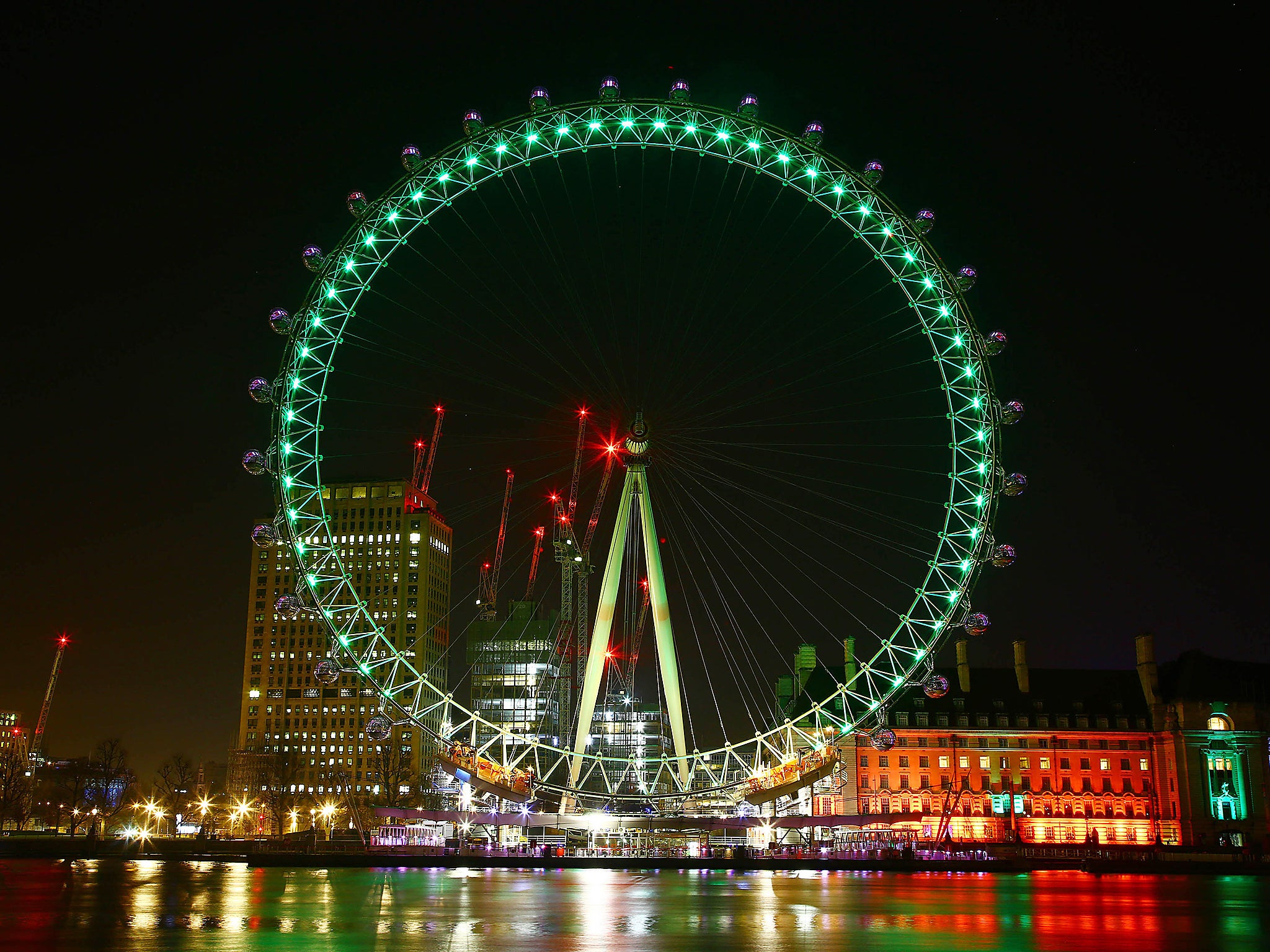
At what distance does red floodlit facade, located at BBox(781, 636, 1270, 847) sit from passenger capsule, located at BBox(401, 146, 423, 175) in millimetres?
77473

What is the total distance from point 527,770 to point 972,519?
25820mm

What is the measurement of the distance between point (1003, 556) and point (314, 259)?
35.4 metres

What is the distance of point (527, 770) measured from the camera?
2562 inches

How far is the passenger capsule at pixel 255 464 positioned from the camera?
56.8 m

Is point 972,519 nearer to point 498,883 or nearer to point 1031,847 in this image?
point 498,883

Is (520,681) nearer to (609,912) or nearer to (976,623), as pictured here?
(976,623)

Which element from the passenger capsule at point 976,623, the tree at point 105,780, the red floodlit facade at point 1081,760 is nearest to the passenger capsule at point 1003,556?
the passenger capsule at point 976,623

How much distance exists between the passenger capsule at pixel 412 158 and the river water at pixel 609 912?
31.8m

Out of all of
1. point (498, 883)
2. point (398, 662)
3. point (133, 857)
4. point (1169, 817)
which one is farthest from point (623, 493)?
point (1169, 817)

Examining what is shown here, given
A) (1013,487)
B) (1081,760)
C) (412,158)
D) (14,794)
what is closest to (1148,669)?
(1081,760)

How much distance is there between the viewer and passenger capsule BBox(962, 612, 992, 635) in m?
60.1

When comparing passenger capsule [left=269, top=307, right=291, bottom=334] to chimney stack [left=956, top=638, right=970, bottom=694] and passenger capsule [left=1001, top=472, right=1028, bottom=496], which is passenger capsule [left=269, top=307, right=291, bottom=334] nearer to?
passenger capsule [left=1001, top=472, right=1028, bottom=496]

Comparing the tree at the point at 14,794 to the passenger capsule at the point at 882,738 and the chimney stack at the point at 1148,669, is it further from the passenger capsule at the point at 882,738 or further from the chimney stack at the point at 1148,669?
the chimney stack at the point at 1148,669

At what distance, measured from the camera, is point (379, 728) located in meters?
55.9
